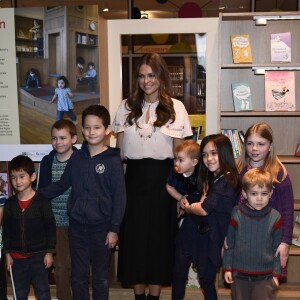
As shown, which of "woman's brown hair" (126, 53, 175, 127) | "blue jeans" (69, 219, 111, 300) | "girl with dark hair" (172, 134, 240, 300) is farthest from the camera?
"woman's brown hair" (126, 53, 175, 127)

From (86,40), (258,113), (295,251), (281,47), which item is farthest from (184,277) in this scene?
(281,47)

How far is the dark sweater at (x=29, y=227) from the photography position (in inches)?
101

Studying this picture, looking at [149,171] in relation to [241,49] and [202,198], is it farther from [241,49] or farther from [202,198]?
[241,49]

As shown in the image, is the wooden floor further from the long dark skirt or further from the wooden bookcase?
the long dark skirt

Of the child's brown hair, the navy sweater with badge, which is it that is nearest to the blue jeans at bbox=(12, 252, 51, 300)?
the navy sweater with badge

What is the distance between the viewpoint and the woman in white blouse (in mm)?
2701

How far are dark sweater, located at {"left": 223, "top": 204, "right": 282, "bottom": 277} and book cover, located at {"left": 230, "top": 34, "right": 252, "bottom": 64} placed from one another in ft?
4.16

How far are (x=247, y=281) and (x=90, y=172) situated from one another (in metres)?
1.02

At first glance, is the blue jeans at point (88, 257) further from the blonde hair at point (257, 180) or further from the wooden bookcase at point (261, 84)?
the wooden bookcase at point (261, 84)

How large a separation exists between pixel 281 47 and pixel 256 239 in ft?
5.20

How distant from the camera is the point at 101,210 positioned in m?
2.54

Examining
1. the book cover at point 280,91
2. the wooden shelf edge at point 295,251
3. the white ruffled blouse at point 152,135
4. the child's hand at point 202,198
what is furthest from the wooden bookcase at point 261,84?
the child's hand at point 202,198

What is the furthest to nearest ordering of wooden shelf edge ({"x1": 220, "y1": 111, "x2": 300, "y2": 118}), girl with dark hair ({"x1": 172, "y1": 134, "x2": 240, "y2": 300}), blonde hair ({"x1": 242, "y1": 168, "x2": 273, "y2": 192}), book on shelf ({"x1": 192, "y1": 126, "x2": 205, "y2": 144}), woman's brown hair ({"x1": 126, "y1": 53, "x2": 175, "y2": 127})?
1. book on shelf ({"x1": 192, "y1": 126, "x2": 205, "y2": 144})
2. wooden shelf edge ({"x1": 220, "y1": 111, "x2": 300, "y2": 118})
3. woman's brown hair ({"x1": 126, "y1": 53, "x2": 175, "y2": 127})
4. girl with dark hair ({"x1": 172, "y1": 134, "x2": 240, "y2": 300})
5. blonde hair ({"x1": 242, "y1": 168, "x2": 273, "y2": 192})

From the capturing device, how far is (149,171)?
2.71 meters
